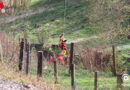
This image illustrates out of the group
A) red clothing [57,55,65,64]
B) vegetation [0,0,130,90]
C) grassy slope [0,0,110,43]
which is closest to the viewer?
vegetation [0,0,130,90]

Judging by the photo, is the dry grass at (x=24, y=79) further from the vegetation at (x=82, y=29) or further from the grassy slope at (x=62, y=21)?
the grassy slope at (x=62, y=21)

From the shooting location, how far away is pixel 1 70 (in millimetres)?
7668

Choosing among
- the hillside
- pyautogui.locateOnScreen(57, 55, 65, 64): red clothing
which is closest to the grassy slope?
the hillside

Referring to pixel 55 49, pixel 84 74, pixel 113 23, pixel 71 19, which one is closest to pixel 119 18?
pixel 113 23

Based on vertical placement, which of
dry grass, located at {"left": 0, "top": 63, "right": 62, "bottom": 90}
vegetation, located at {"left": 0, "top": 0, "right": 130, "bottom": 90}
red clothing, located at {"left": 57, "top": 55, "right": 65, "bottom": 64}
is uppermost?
vegetation, located at {"left": 0, "top": 0, "right": 130, "bottom": 90}

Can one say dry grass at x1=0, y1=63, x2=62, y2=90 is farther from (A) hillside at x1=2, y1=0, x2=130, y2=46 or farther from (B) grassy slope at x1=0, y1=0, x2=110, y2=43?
(B) grassy slope at x1=0, y1=0, x2=110, y2=43

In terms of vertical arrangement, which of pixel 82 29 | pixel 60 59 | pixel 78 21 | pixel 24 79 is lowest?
pixel 24 79

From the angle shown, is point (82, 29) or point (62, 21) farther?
point (62, 21)

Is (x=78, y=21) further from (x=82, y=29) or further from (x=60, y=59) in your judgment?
(x=60, y=59)

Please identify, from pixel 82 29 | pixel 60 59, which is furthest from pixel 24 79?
pixel 82 29

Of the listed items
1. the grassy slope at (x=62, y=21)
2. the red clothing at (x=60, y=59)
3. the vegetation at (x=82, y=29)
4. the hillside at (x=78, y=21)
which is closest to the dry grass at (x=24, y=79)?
the vegetation at (x=82, y=29)

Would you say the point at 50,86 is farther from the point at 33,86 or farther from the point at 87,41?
the point at 87,41

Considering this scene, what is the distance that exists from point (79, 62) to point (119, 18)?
99.7 inches

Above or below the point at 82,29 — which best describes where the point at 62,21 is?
above
